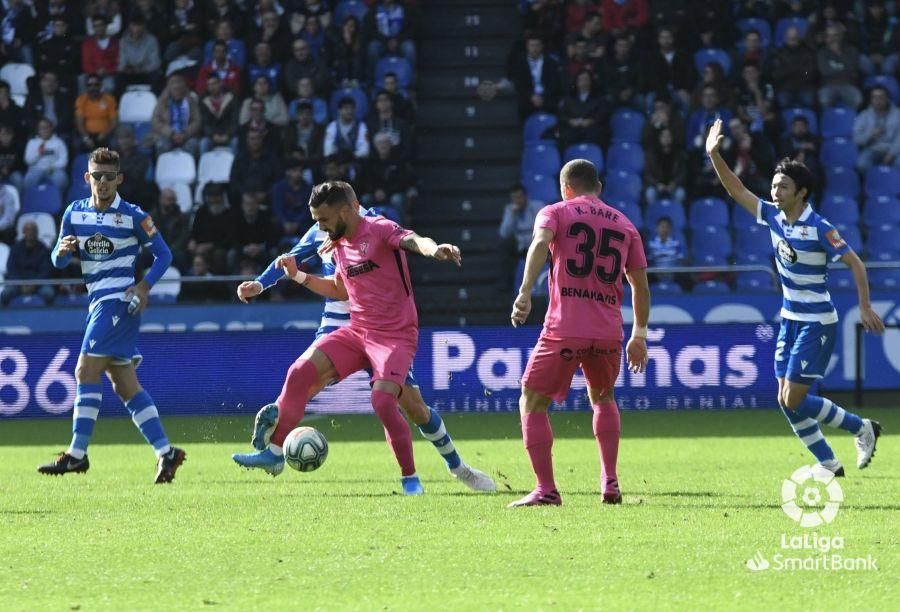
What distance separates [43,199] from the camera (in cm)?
2061

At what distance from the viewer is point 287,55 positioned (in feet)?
72.0

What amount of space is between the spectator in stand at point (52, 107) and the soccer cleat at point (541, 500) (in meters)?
14.0

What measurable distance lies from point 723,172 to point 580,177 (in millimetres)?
1299

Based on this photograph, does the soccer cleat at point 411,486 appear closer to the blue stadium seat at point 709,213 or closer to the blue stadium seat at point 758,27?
the blue stadium seat at point 709,213

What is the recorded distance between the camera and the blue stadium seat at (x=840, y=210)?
65.8 feet

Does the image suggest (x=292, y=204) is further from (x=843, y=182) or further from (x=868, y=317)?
(x=868, y=317)

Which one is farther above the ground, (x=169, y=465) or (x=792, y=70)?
(x=792, y=70)

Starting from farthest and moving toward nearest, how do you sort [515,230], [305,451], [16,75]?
[16,75], [515,230], [305,451]

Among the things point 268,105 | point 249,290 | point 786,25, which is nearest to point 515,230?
point 268,105

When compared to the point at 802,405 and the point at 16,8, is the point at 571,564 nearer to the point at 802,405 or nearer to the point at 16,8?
the point at 802,405

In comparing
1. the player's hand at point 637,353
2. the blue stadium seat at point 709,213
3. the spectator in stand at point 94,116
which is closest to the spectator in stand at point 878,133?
the blue stadium seat at point 709,213

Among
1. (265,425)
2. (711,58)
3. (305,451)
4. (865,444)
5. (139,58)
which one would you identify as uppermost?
(139,58)

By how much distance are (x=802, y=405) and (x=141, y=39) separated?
14.1 meters

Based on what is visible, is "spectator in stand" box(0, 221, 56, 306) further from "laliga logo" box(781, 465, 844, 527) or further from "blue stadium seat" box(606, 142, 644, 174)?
"laliga logo" box(781, 465, 844, 527)
